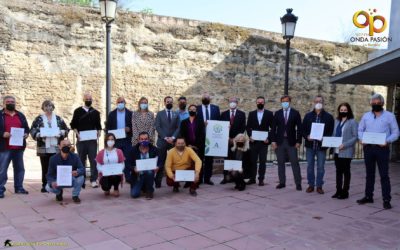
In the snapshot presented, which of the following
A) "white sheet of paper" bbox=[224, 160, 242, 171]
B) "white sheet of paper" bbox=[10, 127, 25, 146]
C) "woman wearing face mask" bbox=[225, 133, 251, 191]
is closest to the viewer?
"white sheet of paper" bbox=[10, 127, 25, 146]

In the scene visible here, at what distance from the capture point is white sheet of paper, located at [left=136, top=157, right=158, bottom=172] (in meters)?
6.52

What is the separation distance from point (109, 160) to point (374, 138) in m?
4.41

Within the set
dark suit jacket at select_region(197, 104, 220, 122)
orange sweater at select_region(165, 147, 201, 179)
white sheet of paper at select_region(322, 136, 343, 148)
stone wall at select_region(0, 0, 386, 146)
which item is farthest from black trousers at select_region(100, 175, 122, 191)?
stone wall at select_region(0, 0, 386, 146)

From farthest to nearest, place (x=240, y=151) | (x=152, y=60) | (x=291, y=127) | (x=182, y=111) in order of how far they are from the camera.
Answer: (x=152, y=60) → (x=182, y=111) → (x=240, y=151) → (x=291, y=127)

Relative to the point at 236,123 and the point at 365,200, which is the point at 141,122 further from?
the point at 365,200

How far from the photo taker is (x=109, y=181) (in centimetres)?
661

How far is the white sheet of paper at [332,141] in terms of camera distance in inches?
254

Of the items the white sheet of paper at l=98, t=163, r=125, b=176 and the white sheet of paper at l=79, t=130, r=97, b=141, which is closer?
the white sheet of paper at l=98, t=163, r=125, b=176

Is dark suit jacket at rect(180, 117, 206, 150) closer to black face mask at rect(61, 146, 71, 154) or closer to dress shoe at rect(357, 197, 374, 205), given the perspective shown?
black face mask at rect(61, 146, 71, 154)

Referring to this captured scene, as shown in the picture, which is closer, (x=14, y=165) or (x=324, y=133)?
(x=14, y=165)

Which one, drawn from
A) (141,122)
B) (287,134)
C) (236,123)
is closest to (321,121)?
(287,134)

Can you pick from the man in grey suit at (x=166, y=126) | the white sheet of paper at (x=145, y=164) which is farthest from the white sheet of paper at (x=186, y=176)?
the man in grey suit at (x=166, y=126)

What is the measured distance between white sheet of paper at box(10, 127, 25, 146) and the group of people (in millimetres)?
Result: 117

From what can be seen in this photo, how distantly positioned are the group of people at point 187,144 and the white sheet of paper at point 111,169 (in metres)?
0.07
